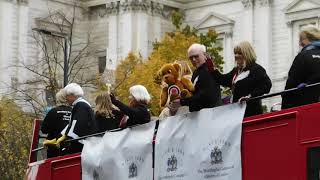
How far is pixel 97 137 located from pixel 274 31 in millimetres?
49167

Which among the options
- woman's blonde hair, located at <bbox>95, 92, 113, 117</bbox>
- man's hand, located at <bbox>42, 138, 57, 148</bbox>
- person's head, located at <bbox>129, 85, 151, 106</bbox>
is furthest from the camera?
→ man's hand, located at <bbox>42, 138, 57, 148</bbox>

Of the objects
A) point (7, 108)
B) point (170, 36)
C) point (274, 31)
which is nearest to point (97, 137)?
point (7, 108)

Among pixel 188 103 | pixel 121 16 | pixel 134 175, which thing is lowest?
pixel 134 175

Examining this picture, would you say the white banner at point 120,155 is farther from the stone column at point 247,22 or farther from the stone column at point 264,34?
the stone column at point 247,22

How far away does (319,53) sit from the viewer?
10.1 m

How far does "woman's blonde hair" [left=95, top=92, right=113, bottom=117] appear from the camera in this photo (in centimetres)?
1330

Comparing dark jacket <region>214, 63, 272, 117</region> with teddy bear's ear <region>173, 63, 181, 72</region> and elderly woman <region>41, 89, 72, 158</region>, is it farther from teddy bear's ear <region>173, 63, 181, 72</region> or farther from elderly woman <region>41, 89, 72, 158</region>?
elderly woman <region>41, 89, 72, 158</region>

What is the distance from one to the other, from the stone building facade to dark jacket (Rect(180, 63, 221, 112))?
44.5m

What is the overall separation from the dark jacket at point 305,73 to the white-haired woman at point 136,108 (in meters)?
2.86

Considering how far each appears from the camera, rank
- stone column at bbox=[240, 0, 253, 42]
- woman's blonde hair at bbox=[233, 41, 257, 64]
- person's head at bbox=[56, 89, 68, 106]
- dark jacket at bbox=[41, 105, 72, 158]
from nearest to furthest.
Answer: woman's blonde hair at bbox=[233, 41, 257, 64] < person's head at bbox=[56, 89, 68, 106] < dark jacket at bbox=[41, 105, 72, 158] < stone column at bbox=[240, 0, 253, 42]

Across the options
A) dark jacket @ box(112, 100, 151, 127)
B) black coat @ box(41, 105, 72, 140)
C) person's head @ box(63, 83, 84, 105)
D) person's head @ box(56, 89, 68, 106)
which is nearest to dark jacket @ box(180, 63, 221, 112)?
dark jacket @ box(112, 100, 151, 127)

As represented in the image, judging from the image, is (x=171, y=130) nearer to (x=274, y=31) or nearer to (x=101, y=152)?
(x=101, y=152)

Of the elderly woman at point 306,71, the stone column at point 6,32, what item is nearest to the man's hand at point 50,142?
the elderly woman at point 306,71

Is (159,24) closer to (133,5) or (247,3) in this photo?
(133,5)
